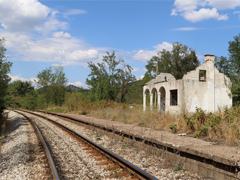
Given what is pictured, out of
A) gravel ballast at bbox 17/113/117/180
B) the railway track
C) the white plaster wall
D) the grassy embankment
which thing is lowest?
gravel ballast at bbox 17/113/117/180

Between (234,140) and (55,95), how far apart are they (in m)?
49.6

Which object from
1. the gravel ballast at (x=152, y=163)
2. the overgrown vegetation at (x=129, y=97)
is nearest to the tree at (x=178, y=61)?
the overgrown vegetation at (x=129, y=97)

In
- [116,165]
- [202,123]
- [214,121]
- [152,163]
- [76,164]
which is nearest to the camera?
[116,165]

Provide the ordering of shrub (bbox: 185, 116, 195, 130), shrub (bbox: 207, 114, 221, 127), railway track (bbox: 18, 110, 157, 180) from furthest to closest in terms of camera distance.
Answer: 1. shrub (bbox: 185, 116, 195, 130)
2. shrub (bbox: 207, 114, 221, 127)
3. railway track (bbox: 18, 110, 157, 180)

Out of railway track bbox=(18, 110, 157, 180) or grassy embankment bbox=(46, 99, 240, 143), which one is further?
grassy embankment bbox=(46, 99, 240, 143)

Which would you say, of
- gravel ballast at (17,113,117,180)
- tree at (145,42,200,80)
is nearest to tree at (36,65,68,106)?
tree at (145,42,200,80)

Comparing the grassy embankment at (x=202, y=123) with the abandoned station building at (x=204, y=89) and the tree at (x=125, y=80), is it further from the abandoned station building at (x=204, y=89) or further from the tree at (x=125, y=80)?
the tree at (x=125, y=80)

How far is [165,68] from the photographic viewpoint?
2048 inches

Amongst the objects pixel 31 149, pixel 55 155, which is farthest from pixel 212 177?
pixel 31 149

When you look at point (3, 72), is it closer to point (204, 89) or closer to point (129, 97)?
point (204, 89)

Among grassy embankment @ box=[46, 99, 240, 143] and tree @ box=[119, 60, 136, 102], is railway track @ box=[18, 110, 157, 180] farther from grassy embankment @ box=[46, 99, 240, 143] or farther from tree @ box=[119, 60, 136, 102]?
tree @ box=[119, 60, 136, 102]

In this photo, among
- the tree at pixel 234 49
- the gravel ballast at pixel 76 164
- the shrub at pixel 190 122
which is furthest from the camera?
the tree at pixel 234 49

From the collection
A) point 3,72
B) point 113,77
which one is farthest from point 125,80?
point 3,72

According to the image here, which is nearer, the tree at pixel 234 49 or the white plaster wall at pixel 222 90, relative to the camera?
the white plaster wall at pixel 222 90
